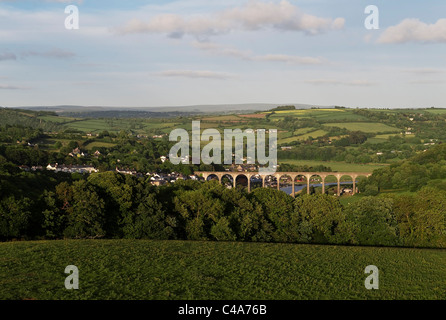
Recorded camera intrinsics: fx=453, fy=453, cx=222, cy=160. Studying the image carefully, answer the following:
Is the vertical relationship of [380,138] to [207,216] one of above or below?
above

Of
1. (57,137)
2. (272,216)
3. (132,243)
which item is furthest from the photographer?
(57,137)

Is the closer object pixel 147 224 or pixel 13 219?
pixel 13 219

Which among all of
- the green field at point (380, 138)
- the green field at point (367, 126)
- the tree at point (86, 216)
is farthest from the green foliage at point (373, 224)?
the green field at point (367, 126)

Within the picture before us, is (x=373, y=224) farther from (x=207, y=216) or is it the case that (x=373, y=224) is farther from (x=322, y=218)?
(x=207, y=216)

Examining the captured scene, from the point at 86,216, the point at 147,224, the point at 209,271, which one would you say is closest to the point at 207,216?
the point at 147,224
